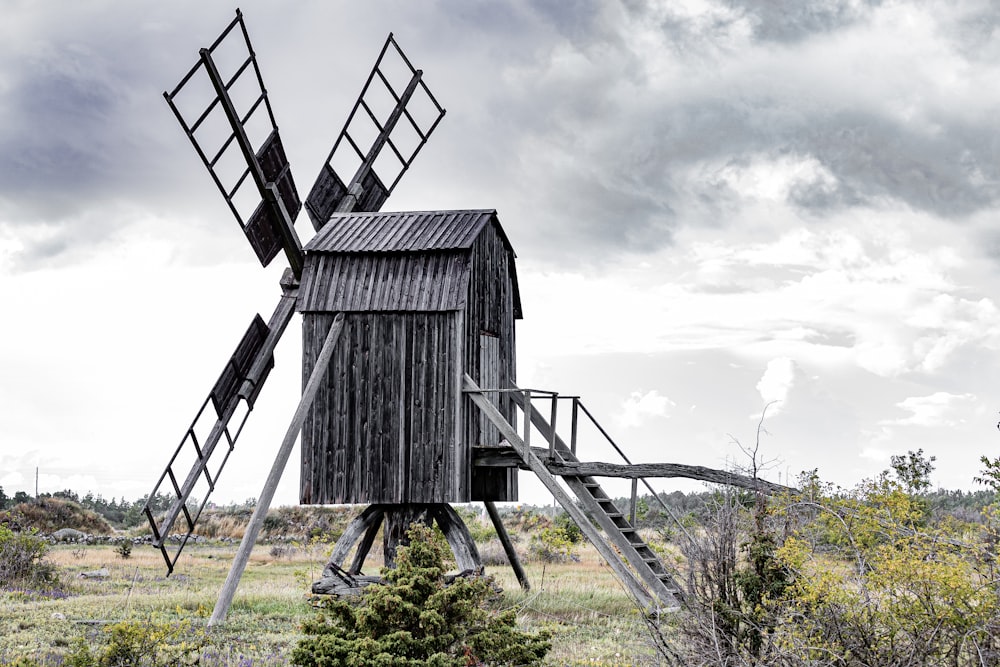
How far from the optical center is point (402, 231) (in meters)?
15.2

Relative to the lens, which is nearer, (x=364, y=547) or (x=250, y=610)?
(x=250, y=610)

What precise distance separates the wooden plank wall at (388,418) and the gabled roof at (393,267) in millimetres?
270

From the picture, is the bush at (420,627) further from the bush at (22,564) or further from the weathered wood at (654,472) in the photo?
the bush at (22,564)

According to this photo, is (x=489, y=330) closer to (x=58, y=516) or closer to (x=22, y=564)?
(x=22, y=564)

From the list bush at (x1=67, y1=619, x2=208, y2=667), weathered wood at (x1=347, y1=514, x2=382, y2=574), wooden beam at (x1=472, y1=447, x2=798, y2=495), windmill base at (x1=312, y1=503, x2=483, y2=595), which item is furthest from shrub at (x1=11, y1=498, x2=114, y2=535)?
bush at (x1=67, y1=619, x2=208, y2=667)

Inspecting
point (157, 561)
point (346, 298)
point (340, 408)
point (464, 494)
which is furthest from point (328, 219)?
point (157, 561)

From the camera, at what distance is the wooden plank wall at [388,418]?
13906mm

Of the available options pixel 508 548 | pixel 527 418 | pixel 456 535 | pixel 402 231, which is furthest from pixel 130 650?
pixel 508 548

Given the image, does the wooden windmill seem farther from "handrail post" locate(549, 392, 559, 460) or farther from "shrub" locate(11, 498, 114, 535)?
"shrub" locate(11, 498, 114, 535)

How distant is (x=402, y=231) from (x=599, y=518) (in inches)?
225

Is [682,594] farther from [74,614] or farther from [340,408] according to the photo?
[74,614]

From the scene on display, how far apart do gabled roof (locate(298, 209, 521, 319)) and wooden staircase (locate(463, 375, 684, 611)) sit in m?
1.53

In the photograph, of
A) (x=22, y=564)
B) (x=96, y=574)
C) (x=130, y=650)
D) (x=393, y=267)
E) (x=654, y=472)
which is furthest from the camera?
(x=96, y=574)

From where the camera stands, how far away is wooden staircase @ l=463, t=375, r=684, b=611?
1260 cm
